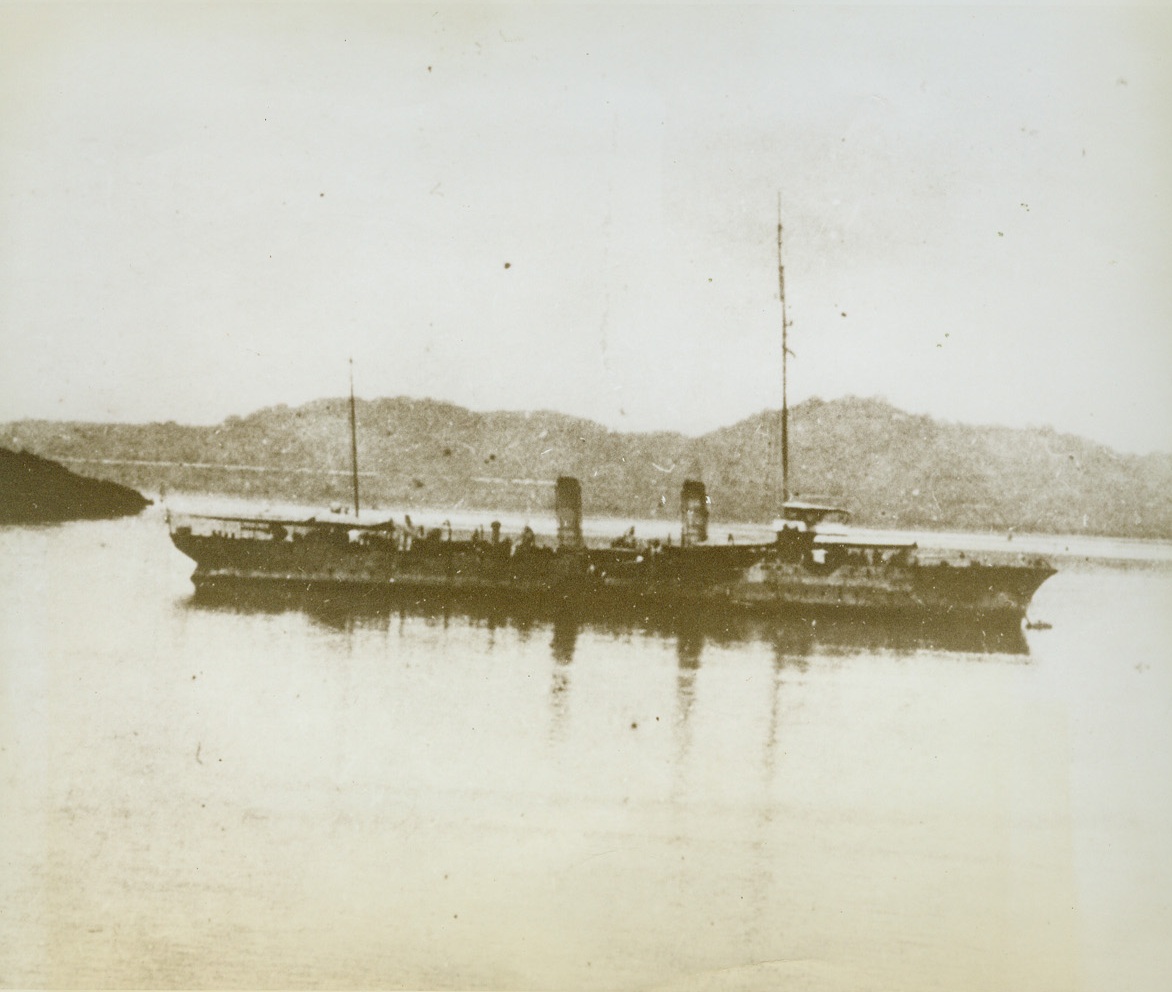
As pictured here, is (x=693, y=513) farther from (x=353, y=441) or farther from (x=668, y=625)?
(x=353, y=441)

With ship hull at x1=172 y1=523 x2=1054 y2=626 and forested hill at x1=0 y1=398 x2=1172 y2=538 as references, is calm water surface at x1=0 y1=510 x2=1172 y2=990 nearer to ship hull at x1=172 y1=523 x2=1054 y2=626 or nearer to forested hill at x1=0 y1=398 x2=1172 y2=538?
ship hull at x1=172 y1=523 x2=1054 y2=626

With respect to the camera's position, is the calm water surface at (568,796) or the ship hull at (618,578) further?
the ship hull at (618,578)

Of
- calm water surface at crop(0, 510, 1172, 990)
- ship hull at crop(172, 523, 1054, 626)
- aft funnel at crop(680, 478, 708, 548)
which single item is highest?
aft funnel at crop(680, 478, 708, 548)

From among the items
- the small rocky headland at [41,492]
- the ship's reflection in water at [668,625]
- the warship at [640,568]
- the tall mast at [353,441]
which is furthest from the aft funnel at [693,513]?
the small rocky headland at [41,492]

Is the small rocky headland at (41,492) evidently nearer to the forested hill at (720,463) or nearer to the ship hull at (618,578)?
the forested hill at (720,463)

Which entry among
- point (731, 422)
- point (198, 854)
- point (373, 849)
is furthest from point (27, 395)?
point (731, 422)

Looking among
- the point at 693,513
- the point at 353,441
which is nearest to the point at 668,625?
the point at 693,513

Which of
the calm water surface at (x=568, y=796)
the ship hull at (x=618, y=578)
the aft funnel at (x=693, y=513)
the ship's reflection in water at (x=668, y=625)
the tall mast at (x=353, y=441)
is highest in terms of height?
the tall mast at (x=353, y=441)

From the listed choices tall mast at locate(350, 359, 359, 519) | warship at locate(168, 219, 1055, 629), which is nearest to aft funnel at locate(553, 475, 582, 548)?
warship at locate(168, 219, 1055, 629)
